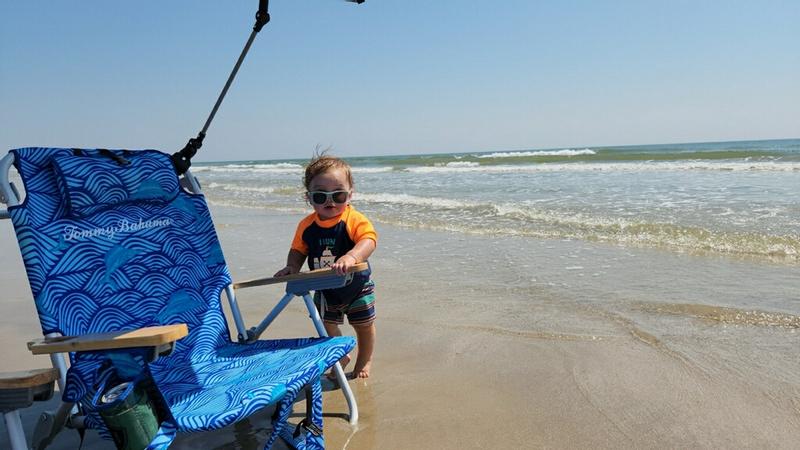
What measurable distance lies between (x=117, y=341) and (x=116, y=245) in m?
1.11

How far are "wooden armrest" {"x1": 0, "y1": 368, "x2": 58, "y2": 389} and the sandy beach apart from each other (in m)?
0.89

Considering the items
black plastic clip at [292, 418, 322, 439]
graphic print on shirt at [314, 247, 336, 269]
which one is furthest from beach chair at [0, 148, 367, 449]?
graphic print on shirt at [314, 247, 336, 269]

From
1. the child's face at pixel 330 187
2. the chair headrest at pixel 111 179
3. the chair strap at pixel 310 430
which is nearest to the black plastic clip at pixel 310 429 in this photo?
the chair strap at pixel 310 430

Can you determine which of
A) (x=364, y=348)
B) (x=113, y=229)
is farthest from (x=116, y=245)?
(x=364, y=348)

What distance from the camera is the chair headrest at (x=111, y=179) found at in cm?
249

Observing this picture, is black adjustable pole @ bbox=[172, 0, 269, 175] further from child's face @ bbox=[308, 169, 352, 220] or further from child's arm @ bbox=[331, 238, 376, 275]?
child's arm @ bbox=[331, 238, 376, 275]

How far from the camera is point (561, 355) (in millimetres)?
3240

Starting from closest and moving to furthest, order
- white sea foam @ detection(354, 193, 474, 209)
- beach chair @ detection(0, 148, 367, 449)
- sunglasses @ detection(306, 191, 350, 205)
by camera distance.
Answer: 1. beach chair @ detection(0, 148, 367, 449)
2. sunglasses @ detection(306, 191, 350, 205)
3. white sea foam @ detection(354, 193, 474, 209)

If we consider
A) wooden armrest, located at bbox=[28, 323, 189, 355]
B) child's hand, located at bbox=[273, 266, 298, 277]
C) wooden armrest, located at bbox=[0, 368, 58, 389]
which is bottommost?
wooden armrest, located at bbox=[0, 368, 58, 389]

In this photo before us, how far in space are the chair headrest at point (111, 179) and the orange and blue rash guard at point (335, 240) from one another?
706 mm

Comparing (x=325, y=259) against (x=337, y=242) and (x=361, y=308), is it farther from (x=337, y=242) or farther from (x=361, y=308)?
(x=361, y=308)

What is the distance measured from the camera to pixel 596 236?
6.80 metres

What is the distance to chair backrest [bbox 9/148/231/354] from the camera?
2.28 m

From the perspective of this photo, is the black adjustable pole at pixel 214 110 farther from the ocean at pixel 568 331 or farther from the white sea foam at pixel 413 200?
the white sea foam at pixel 413 200
